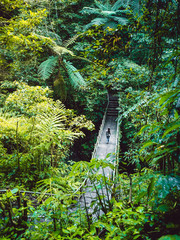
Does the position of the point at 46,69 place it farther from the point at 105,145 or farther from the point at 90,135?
the point at 90,135

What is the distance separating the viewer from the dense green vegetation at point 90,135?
2.53ft

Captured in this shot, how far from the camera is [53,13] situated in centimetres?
877

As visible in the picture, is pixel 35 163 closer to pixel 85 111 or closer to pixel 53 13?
pixel 85 111

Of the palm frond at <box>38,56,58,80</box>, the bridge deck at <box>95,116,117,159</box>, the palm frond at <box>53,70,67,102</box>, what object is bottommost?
the bridge deck at <box>95,116,117,159</box>

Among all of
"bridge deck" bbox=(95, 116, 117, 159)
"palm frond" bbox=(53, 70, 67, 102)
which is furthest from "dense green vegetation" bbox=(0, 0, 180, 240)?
"bridge deck" bbox=(95, 116, 117, 159)

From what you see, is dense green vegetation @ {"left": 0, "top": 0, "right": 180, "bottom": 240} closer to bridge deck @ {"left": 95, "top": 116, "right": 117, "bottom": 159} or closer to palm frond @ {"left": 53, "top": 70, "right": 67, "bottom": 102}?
palm frond @ {"left": 53, "top": 70, "right": 67, "bottom": 102}

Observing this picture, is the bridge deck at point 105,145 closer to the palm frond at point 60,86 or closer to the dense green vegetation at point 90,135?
the dense green vegetation at point 90,135

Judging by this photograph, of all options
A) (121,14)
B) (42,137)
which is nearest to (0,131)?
(42,137)

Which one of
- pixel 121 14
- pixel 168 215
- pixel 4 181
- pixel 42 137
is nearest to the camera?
pixel 168 215

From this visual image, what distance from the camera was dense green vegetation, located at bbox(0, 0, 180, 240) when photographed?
0.77 meters

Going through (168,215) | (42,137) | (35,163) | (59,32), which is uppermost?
(59,32)

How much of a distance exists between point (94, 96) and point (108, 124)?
5.63ft

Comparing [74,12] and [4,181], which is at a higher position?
[74,12]

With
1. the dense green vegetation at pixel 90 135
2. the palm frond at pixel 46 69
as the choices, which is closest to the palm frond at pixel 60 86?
the dense green vegetation at pixel 90 135
